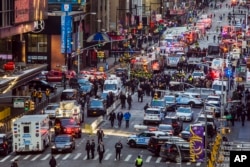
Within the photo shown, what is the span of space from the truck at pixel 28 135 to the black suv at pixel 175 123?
10408 millimetres

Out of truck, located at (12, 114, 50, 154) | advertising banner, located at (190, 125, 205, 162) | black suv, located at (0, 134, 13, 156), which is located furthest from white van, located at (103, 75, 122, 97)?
advertising banner, located at (190, 125, 205, 162)

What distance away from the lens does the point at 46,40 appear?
112 m

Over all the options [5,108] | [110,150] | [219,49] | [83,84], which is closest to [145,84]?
[83,84]

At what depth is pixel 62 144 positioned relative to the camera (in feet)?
186

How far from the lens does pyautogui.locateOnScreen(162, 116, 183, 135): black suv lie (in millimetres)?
63494

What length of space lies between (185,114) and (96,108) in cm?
718

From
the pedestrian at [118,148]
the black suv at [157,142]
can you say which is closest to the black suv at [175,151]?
the black suv at [157,142]

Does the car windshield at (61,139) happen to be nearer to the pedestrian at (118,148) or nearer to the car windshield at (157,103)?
the pedestrian at (118,148)

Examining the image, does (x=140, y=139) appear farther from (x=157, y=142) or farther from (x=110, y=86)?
(x=110, y=86)

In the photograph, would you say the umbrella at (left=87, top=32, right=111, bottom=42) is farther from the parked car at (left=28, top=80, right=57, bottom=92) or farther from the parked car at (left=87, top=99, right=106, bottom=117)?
the parked car at (left=87, top=99, right=106, bottom=117)

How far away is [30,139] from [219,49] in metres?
78.2

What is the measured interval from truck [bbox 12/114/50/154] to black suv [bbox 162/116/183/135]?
1041cm

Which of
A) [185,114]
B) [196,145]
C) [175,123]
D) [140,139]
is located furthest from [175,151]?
[185,114]

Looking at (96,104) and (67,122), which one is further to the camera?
(96,104)
